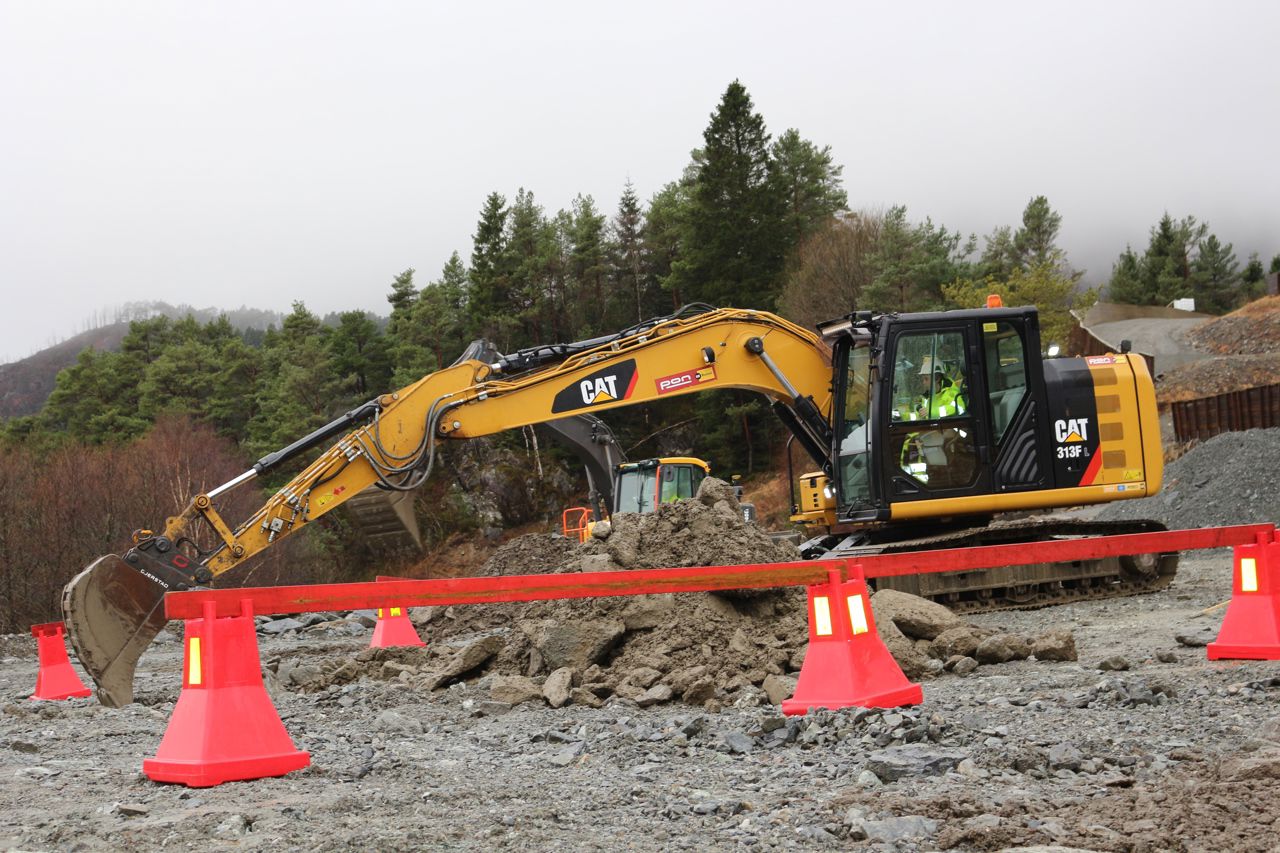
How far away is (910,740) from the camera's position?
200 inches

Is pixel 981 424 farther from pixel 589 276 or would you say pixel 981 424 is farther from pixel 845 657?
pixel 589 276

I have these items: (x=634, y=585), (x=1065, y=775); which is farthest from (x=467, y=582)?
(x=1065, y=775)

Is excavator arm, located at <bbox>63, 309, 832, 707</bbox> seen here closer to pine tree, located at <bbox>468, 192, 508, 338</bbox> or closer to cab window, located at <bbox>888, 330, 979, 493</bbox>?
cab window, located at <bbox>888, 330, 979, 493</bbox>

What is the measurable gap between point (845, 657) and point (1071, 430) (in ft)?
23.2

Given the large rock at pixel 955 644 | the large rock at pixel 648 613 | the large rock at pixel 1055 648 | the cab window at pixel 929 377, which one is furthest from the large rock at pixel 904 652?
the cab window at pixel 929 377

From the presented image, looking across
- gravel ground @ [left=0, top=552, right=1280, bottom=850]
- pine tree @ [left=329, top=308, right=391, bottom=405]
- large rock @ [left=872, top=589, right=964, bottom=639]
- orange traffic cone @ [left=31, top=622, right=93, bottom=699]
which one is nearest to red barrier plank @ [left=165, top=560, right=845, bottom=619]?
gravel ground @ [left=0, top=552, right=1280, bottom=850]

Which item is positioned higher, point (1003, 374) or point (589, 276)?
point (589, 276)

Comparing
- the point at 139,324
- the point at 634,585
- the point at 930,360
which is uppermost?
the point at 139,324

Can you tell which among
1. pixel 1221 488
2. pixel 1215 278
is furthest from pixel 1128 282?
pixel 1221 488

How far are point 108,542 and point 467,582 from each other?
76.9ft

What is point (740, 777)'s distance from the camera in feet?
15.9

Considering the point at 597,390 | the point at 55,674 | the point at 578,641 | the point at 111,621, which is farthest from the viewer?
the point at 597,390

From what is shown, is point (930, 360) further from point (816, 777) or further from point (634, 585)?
point (816, 777)

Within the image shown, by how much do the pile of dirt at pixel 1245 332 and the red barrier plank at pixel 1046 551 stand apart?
154 ft
